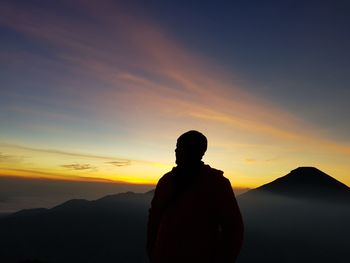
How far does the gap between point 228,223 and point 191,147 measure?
1.07m

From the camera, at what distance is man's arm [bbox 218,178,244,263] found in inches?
198

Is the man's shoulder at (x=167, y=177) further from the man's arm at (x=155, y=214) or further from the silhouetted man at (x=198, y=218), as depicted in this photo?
the silhouetted man at (x=198, y=218)

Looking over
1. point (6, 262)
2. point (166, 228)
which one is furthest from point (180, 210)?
point (6, 262)

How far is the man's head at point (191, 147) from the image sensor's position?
535 cm

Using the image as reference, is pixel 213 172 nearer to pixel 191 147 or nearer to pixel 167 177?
pixel 191 147

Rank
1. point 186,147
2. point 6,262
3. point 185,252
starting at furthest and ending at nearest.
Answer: point 6,262
point 186,147
point 185,252

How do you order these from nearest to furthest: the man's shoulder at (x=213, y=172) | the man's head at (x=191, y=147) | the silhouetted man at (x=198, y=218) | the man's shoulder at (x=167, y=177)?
1. the silhouetted man at (x=198, y=218)
2. the man's shoulder at (x=213, y=172)
3. the man's head at (x=191, y=147)
4. the man's shoulder at (x=167, y=177)

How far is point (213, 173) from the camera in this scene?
5.16 meters

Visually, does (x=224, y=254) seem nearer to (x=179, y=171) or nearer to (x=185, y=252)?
(x=185, y=252)

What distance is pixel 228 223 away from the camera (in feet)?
16.7

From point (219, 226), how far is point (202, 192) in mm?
492

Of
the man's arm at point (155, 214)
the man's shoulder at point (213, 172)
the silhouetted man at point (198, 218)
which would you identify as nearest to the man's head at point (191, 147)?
the silhouetted man at point (198, 218)

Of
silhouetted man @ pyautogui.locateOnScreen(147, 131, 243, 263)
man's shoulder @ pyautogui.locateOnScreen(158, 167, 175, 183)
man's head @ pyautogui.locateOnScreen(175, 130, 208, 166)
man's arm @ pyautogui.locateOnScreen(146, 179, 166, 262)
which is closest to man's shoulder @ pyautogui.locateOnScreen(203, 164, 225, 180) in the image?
silhouetted man @ pyautogui.locateOnScreen(147, 131, 243, 263)

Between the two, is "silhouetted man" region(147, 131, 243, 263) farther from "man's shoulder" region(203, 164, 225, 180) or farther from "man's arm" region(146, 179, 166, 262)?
"man's arm" region(146, 179, 166, 262)
